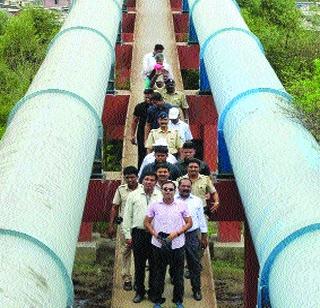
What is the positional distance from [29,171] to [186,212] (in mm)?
1292

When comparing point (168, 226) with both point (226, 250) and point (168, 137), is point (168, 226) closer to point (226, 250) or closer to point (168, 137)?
point (168, 137)

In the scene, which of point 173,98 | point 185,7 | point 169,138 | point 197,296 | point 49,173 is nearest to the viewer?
point 49,173

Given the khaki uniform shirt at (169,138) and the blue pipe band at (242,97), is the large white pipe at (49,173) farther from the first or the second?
the blue pipe band at (242,97)

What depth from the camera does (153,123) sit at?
988cm

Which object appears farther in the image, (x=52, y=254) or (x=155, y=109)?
(x=155, y=109)

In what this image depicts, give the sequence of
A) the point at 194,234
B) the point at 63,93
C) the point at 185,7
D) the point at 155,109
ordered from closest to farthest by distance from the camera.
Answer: the point at 194,234 → the point at 63,93 → the point at 155,109 → the point at 185,7

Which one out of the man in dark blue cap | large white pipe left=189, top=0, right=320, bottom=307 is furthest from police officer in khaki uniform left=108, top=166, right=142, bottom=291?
the man in dark blue cap

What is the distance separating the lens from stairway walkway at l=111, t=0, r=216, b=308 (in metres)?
8.20

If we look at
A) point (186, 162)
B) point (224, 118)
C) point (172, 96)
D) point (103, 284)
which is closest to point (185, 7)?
point (103, 284)

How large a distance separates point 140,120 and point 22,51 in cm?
1813

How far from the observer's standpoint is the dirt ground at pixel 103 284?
50.0 ft

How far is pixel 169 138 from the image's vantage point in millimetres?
9258

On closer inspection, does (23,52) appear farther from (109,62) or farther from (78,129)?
(78,129)

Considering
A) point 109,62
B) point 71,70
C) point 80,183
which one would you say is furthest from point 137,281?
point 109,62
